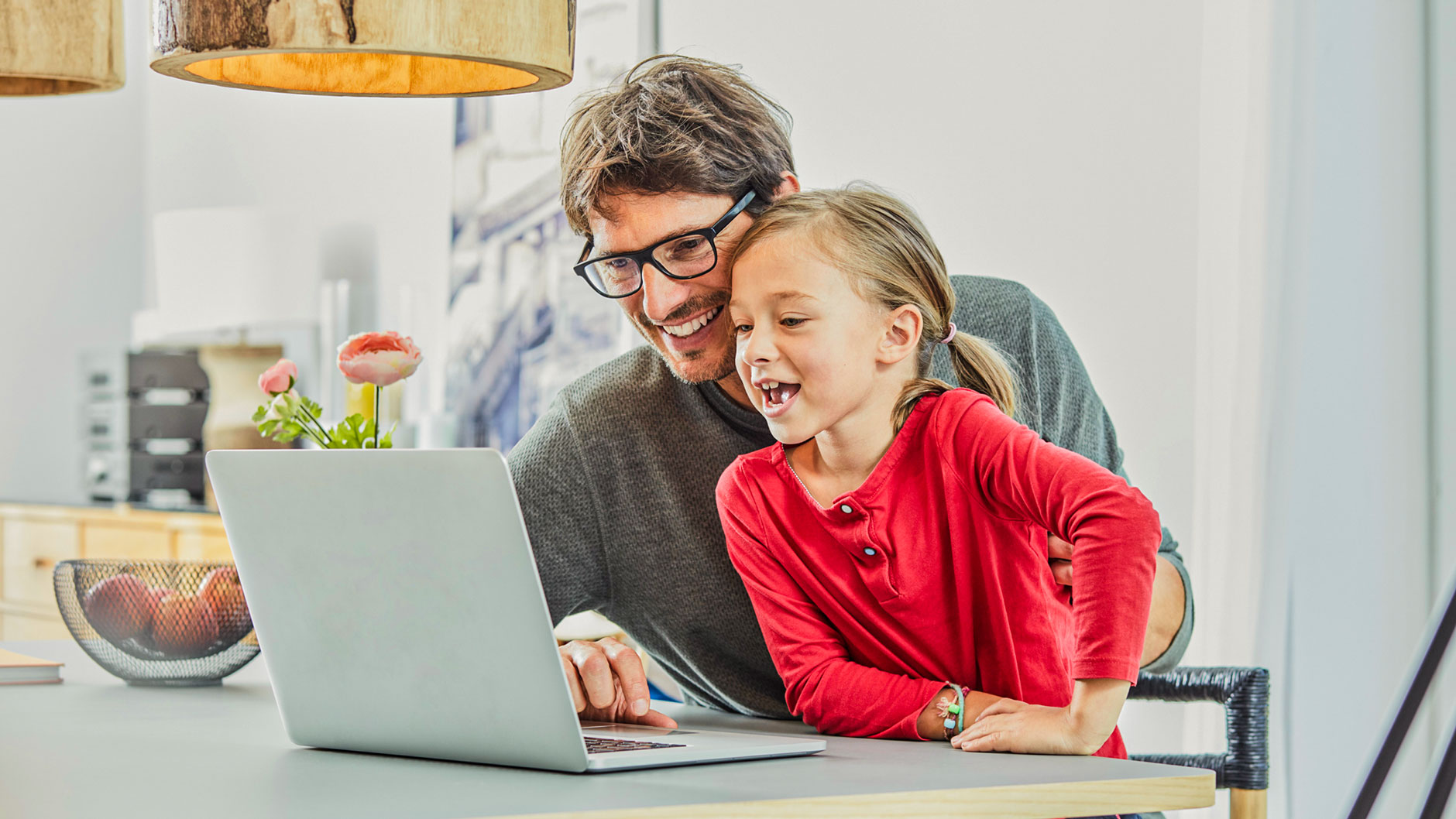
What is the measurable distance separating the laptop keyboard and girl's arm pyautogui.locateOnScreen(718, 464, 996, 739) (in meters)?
0.19

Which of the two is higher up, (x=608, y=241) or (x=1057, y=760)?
(x=608, y=241)

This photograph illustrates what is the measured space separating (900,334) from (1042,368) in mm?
355

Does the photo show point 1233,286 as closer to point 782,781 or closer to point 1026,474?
point 1026,474

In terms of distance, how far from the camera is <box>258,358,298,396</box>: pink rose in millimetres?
1275

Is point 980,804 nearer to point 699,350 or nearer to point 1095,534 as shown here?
point 1095,534

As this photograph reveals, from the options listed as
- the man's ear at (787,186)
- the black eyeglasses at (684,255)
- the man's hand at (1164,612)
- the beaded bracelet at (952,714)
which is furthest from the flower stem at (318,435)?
the man's hand at (1164,612)

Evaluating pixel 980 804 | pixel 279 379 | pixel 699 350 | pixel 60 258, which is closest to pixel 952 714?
pixel 980 804

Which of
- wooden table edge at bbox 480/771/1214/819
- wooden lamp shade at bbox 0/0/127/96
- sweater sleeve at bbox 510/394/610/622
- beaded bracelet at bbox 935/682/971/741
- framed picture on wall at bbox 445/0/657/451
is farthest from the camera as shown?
framed picture on wall at bbox 445/0/657/451

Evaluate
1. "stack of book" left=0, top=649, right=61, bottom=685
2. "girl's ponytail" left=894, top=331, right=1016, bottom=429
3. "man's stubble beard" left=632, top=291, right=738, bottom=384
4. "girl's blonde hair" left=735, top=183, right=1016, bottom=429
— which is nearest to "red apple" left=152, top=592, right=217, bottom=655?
"stack of book" left=0, top=649, right=61, bottom=685

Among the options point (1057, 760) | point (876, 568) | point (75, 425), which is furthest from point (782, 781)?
point (75, 425)

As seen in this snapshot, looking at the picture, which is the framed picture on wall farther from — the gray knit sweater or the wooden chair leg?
the wooden chair leg

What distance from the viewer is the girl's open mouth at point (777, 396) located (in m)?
1.13

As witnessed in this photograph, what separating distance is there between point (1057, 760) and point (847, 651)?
0.95 feet

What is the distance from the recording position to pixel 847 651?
1132 mm
